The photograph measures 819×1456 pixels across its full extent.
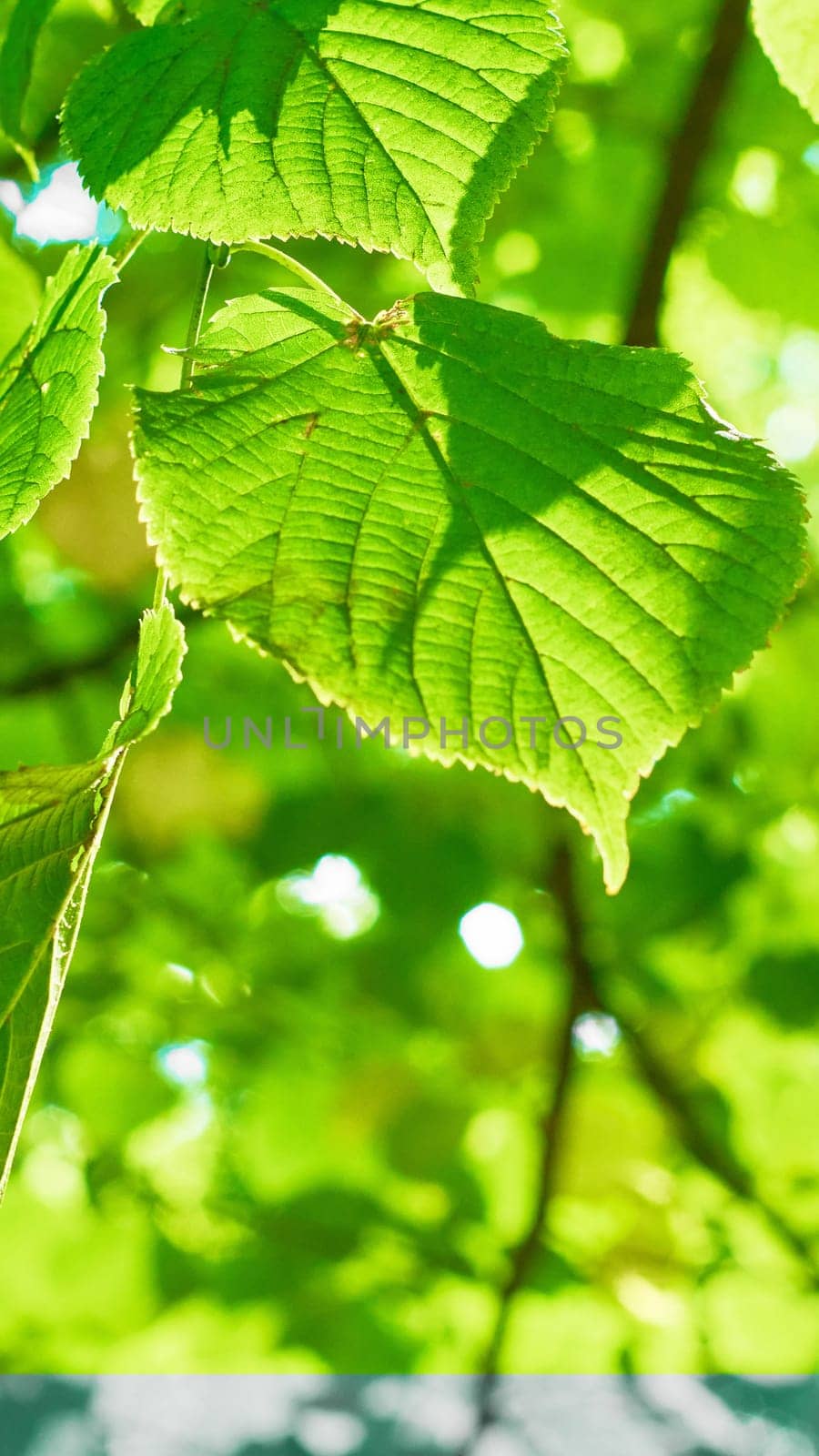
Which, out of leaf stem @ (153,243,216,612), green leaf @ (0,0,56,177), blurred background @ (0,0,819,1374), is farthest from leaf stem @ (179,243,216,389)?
blurred background @ (0,0,819,1374)

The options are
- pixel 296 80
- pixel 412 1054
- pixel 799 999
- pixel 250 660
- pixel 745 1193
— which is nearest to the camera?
pixel 296 80

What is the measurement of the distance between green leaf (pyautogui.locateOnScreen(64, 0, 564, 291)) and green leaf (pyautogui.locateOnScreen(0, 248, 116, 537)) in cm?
6

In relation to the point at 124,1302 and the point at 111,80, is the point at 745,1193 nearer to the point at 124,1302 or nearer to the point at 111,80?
the point at 124,1302

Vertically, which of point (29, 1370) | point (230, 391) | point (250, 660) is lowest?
point (29, 1370)

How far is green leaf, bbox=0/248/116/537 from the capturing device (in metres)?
0.55

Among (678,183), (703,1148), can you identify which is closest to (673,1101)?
(703,1148)

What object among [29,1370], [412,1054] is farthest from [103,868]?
[29,1370]

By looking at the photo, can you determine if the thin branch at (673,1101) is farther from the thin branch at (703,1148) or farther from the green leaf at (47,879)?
the green leaf at (47,879)

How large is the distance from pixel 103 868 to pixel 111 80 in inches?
87.0

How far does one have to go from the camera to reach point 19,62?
73 centimetres

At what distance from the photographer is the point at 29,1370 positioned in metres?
2.96

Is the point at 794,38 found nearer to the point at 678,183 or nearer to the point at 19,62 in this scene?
the point at 19,62

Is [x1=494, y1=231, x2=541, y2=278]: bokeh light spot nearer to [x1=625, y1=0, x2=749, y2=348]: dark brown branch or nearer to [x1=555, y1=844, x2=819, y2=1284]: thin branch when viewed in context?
[x1=625, y1=0, x2=749, y2=348]: dark brown branch

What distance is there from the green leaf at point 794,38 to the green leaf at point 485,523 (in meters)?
0.22
